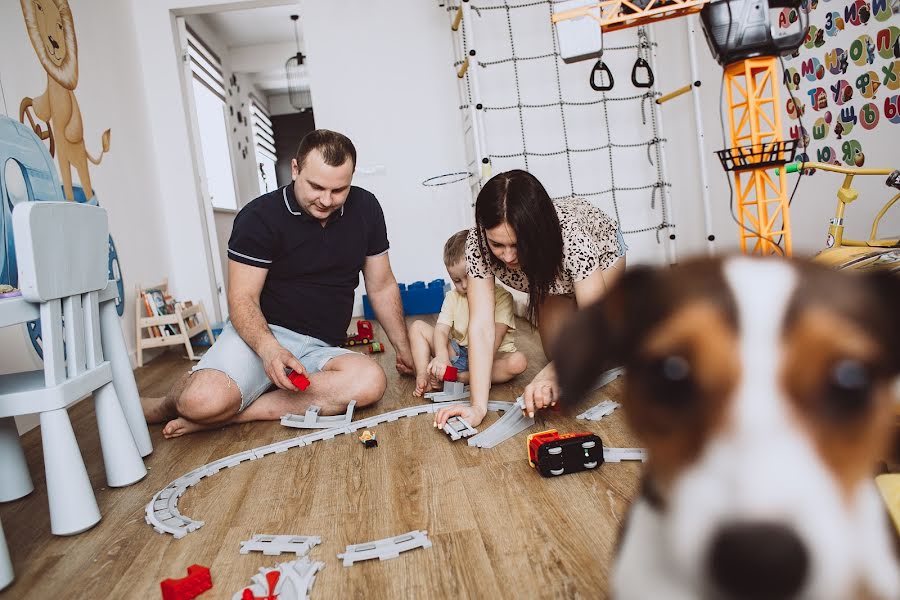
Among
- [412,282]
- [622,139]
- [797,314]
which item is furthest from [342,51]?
[797,314]

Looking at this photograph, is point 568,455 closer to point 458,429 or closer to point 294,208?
point 458,429

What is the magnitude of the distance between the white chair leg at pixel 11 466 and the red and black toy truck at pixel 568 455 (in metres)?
1.19

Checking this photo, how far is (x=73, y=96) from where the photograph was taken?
2.92 metres

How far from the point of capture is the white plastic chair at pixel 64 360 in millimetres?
1188

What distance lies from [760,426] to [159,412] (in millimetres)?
1965

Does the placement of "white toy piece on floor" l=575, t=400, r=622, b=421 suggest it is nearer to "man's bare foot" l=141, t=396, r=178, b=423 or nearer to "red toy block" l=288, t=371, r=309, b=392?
"red toy block" l=288, t=371, r=309, b=392

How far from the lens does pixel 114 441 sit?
146cm

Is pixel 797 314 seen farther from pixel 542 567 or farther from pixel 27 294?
pixel 27 294

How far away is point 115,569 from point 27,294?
0.54 metres

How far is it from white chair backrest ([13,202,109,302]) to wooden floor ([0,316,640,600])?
49cm

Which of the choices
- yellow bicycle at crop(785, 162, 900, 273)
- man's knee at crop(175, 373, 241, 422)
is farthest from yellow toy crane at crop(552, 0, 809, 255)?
man's knee at crop(175, 373, 241, 422)

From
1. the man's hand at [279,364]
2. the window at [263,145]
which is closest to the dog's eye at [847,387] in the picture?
the man's hand at [279,364]

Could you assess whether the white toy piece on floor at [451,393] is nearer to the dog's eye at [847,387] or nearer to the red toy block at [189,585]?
the red toy block at [189,585]

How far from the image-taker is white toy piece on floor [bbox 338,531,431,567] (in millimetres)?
1017
